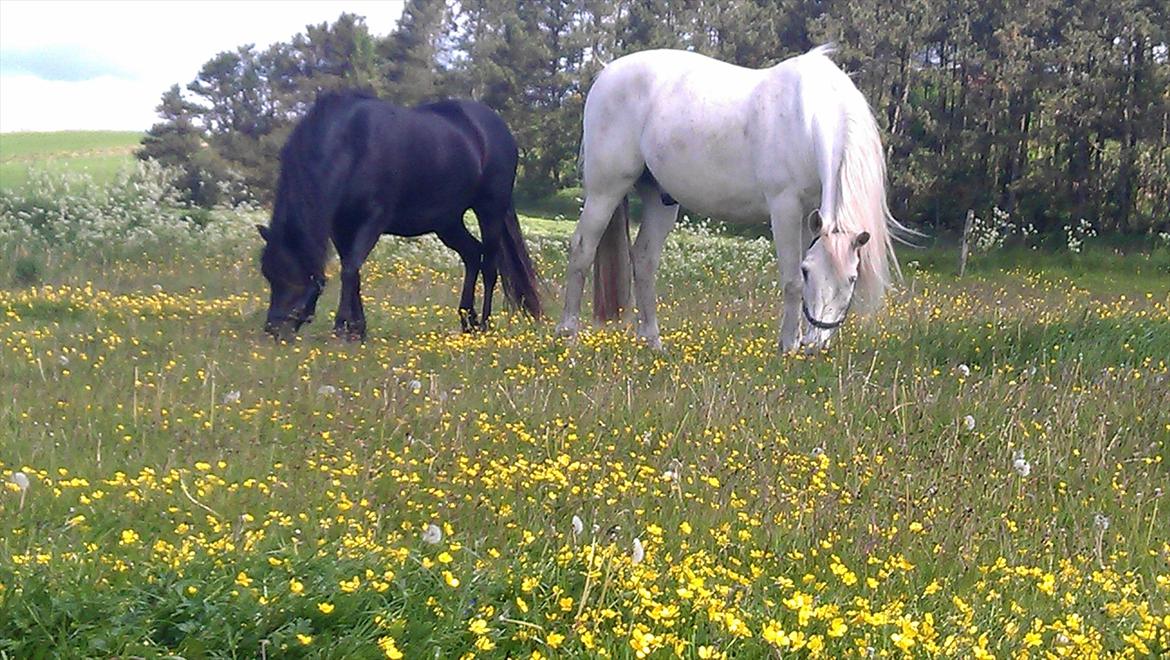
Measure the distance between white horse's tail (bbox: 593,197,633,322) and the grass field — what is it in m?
41.6

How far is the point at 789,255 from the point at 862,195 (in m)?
0.80

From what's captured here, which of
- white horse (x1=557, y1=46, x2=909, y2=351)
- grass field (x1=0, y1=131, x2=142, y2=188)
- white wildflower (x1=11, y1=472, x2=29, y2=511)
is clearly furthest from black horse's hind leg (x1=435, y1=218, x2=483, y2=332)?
grass field (x1=0, y1=131, x2=142, y2=188)

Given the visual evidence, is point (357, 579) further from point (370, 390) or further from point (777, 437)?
point (370, 390)

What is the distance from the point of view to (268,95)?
47906mm

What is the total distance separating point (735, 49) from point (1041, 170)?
1407 cm

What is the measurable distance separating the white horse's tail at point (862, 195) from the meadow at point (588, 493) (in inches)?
A: 21.6

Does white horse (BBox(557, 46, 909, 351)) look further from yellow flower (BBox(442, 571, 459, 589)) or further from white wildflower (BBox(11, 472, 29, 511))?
white wildflower (BBox(11, 472, 29, 511))

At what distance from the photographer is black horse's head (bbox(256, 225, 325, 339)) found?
802cm


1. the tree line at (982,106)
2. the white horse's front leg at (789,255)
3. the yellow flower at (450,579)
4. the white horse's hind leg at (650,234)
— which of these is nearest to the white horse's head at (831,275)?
the white horse's front leg at (789,255)

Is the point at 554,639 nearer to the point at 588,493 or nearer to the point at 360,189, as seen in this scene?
the point at 588,493

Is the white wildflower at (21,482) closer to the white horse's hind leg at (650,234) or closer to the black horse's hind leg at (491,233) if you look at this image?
the white horse's hind leg at (650,234)

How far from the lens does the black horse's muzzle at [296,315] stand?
7.98m

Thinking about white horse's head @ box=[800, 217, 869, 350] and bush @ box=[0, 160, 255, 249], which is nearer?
white horse's head @ box=[800, 217, 869, 350]

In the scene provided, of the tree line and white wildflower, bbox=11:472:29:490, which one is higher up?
the tree line
